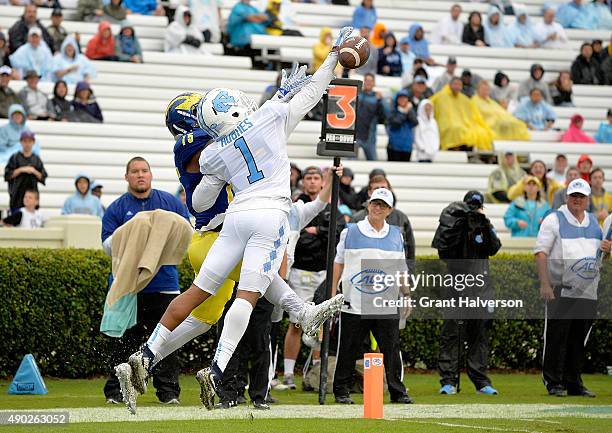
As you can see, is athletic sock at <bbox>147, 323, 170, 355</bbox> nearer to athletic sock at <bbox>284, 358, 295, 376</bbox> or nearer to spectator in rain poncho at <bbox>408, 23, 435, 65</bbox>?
athletic sock at <bbox>284, 358, 295, 376</bbox>

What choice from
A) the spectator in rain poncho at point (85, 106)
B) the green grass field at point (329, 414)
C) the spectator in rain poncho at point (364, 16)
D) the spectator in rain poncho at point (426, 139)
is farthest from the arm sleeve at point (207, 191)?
the spectator in rain poncho at point (364, 16)

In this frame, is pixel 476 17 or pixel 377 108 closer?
pixel 377 108

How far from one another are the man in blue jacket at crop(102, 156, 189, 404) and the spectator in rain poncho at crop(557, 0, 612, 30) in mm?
17776

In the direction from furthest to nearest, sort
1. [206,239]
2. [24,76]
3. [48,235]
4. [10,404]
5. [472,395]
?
[24,76], [48,235], [472,395], [10,404], [206,239]

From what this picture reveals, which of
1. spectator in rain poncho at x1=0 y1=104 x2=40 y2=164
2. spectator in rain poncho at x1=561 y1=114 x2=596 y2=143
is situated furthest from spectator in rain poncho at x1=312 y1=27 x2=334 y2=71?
spectator in rain poncho at x1=0 y1=104 x2=40 y2=164

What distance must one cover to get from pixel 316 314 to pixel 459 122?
14122 millimetres

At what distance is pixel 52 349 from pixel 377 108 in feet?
28.8

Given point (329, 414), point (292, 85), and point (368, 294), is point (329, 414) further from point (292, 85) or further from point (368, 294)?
point (292, 85)

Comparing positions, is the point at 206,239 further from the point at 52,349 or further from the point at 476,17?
the point at 476,17

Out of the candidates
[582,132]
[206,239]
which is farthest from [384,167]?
[206,239]

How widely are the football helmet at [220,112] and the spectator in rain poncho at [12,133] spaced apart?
408 inches

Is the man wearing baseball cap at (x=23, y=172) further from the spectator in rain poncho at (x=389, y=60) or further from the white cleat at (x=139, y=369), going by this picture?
the white cleat at (x=139, y=369)

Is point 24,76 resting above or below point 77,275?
above

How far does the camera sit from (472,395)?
44.2ft
